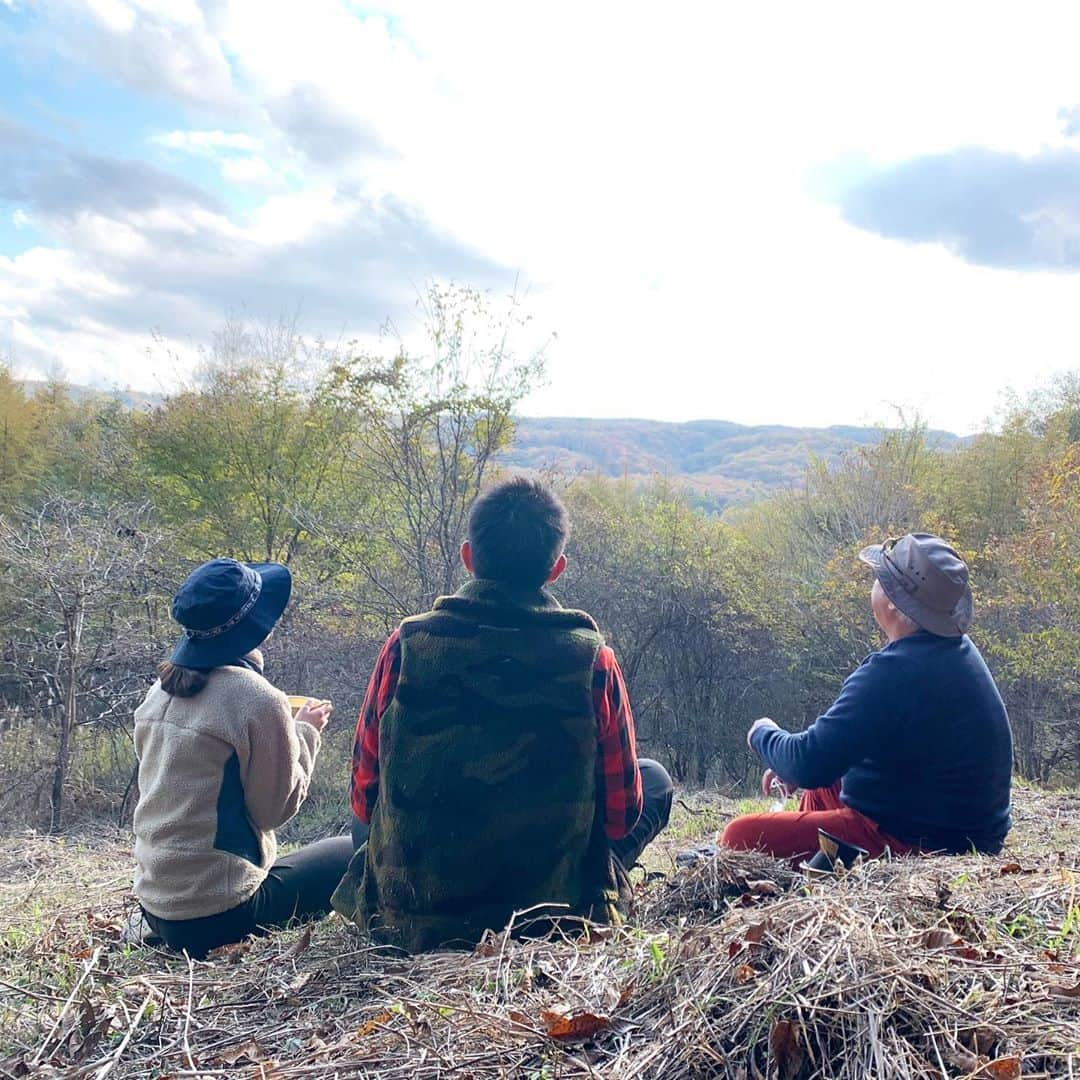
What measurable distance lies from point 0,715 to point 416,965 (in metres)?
10.4

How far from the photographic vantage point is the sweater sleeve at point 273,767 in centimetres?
287

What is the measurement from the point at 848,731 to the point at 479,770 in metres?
1.15

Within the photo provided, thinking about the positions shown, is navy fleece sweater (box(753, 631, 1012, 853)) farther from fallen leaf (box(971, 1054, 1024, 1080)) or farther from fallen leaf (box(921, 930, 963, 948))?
fallen leaf (box(971, 1054, 1024, 1080))

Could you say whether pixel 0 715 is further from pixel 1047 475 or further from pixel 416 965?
pixel 1047 475

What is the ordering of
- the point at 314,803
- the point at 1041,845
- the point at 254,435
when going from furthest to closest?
the point at 254,435, the point at 314,803, the point at 1041,845

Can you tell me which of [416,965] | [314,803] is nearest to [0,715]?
[314,803]

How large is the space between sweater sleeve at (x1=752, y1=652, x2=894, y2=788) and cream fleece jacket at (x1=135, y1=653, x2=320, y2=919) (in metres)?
1.63

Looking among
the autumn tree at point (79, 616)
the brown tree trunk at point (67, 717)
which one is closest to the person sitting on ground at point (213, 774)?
the autumn tree at point (79, 616)

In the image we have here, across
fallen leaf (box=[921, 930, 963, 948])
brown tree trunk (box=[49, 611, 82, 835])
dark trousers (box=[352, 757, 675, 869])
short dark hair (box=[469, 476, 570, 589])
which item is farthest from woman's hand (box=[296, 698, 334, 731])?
brown tree trunk (box=[49, 611, 82, 835])

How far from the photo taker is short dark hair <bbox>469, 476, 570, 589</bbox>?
273 cm

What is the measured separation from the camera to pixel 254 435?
50.9 feet

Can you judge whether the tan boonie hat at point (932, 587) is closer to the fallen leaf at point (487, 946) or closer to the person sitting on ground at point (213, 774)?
the fallen leaf at point (487, 946)

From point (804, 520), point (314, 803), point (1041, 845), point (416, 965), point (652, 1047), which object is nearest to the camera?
point (652, 1047)

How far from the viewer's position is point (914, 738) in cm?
282
